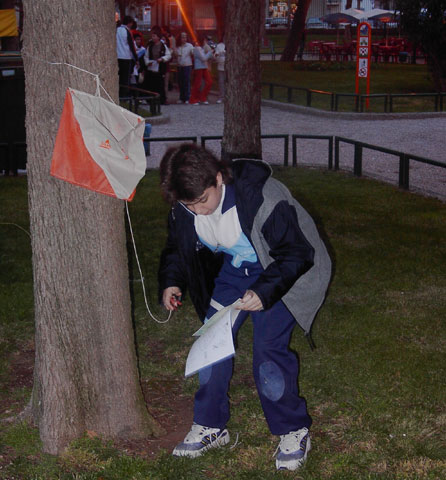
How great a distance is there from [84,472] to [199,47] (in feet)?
60.3

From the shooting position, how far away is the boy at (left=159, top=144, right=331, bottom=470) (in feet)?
11.4

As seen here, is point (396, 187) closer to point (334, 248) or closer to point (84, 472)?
point (334, 248)

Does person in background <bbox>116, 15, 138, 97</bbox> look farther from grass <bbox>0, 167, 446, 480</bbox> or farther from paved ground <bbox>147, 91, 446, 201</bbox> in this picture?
grass <bbox>0, 167, 446, 480</bbox>

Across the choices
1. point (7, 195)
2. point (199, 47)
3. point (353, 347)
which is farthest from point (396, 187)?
point (199, 47)

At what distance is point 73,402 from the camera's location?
397 centimetres

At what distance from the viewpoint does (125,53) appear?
17594mm

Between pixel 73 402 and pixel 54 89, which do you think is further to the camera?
pixel 73 402

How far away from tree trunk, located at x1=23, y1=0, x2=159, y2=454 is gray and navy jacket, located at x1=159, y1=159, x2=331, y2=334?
1.19 ft

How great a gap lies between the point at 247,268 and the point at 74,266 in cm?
84

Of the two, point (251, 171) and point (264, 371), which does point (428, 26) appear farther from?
point (264, 371)

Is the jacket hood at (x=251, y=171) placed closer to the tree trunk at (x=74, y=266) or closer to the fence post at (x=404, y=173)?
the tree trunk at (x=74, y=266)

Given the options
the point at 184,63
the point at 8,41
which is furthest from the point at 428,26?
the point at 8,41

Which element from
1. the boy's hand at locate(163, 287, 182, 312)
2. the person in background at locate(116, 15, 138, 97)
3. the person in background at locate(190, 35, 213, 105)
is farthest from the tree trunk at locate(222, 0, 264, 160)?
the person in background at locate(190, 35, 213, 105)

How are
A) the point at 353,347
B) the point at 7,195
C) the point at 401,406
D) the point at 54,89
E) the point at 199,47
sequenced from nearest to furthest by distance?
the point at 54,89, the point at 401,406, the point at 353,347, the point at 7,195, the point at 199,47
